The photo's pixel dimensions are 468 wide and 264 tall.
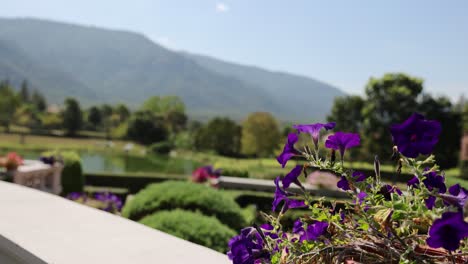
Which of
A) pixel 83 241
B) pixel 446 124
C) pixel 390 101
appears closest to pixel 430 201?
pixel 83 241

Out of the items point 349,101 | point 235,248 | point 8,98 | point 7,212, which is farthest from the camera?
point 8,98

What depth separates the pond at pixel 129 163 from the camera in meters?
39.8

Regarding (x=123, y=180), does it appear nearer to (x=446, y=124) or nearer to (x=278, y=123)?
(x=446, y=124)

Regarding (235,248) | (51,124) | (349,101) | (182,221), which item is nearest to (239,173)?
(182,221)

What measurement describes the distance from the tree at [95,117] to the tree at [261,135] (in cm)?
4025

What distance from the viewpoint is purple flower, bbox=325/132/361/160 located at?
3.82 ft

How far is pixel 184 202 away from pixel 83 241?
404 cm

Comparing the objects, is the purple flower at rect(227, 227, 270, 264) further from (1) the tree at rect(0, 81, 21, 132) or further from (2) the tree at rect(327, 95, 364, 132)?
(1) the tree at rect(0, 81, 21, 132)

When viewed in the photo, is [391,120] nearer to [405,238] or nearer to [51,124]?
[405,238]

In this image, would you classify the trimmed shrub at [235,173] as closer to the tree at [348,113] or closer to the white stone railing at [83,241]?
the white stone railing at [83,241]

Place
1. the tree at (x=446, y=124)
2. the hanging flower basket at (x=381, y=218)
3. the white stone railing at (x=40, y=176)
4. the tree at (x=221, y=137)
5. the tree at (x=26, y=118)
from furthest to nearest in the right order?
the tree at (x=26, y=118) → the tree at (x=221, y=137) → the tree at (x=446, y=124) → the white stone railing at (x=40, y=176) → the hanging flower basket at (x=381, y=218)

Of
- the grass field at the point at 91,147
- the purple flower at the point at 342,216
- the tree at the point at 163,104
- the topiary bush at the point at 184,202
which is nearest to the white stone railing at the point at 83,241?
the purple flower at the point at 342,216

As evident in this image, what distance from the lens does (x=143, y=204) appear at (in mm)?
6152

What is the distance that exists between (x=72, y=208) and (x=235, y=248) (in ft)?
6.13
